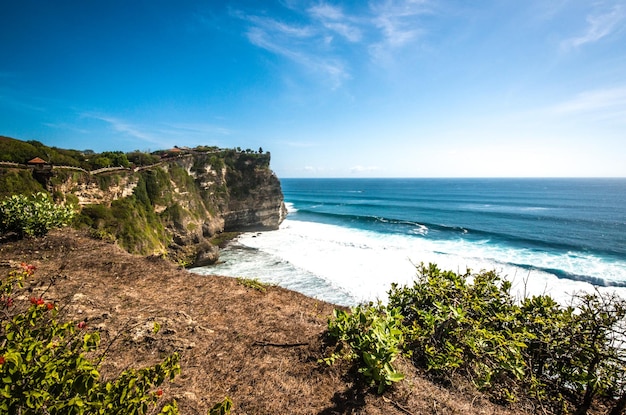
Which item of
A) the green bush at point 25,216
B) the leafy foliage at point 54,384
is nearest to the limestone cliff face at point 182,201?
the green bush at point 25,216

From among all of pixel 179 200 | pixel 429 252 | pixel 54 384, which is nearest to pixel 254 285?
pixel 54 384

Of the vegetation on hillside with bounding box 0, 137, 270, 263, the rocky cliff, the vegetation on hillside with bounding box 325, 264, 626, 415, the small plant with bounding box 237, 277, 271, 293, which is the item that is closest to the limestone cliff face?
the rocky cliff

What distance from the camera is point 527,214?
199 ft

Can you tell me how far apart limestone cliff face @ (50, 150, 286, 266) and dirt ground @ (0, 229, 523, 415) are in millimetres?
7125

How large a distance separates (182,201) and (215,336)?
38973 mm

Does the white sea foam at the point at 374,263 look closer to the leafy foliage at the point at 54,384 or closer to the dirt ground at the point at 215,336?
the dirt ground at the point at 215,336

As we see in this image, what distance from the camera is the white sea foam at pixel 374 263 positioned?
24188 millimetres

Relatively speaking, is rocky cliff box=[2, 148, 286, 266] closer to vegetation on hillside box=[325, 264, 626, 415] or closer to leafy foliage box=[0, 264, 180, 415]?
leafy foliage box=[0, 264, 180, 415]

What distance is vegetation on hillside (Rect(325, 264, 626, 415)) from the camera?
4.79m

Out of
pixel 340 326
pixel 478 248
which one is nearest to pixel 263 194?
pixel 478 248

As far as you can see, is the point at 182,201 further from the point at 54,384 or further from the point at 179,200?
the point at 54,384

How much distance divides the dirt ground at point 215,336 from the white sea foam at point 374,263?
1338cm

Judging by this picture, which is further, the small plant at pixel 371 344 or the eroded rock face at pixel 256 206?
the eroded rock face at pixel 256 206

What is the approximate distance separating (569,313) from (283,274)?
2416 centimetres
